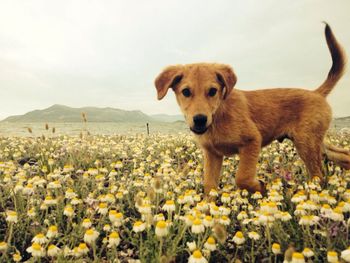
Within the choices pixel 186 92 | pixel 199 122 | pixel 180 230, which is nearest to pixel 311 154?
pixel 199 122

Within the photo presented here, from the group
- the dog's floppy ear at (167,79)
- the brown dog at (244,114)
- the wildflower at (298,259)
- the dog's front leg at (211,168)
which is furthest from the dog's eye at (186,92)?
the wildflower at (298,259)

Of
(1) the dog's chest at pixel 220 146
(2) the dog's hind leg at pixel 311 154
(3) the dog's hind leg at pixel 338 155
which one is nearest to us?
(1) the dog's chest at pixel 220 146

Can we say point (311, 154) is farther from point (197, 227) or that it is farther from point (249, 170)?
point (197, 227)

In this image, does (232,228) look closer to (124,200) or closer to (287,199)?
(287,199)

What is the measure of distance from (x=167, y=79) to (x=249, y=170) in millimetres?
1899

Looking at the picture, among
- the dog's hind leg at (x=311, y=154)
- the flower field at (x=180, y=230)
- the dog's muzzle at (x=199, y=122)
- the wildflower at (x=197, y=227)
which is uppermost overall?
the dog's muzzle at (x=199, y=122)

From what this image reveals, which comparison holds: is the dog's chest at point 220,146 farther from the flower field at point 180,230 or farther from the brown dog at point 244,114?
the flower field at point 180,230

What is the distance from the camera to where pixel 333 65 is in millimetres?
6473

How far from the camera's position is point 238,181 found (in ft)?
15.7

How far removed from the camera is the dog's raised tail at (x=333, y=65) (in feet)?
20.5

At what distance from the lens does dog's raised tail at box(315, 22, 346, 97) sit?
6250mm

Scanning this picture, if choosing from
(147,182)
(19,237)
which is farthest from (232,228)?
(19,237)

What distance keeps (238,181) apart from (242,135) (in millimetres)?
711

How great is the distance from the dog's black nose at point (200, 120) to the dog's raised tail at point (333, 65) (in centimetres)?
319
